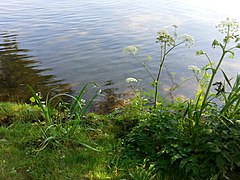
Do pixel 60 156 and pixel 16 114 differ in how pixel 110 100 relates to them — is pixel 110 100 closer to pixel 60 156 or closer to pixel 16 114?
pixel 16 114

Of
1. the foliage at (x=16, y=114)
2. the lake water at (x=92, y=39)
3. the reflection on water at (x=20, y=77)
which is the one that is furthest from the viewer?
the lake water at (x=92, y=39)

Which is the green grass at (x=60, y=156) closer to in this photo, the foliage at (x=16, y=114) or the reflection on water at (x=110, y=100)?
the foliage at (x=16, y=114)

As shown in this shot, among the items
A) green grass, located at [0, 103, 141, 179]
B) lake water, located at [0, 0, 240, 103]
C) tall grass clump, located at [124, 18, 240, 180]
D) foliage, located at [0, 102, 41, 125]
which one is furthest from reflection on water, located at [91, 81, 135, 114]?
tall grass clump, located at [124, 18, 240, 180]

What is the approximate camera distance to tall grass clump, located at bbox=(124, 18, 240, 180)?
9.99 ft

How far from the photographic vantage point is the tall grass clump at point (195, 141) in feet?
9.99

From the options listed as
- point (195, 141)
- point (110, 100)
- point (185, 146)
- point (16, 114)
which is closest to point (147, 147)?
point (185, 146)

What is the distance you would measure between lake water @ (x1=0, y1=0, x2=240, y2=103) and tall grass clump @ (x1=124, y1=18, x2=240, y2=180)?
3222 millimetres

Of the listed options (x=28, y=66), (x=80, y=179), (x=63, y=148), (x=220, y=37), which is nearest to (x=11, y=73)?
(x=28, y=66)

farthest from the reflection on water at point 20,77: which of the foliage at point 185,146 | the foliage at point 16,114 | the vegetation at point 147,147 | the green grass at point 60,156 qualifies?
the foliage at point 185,146

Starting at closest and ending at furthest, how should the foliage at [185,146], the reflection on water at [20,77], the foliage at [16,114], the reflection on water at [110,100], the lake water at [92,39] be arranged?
the foliage at [185,146], the foliage at [16,114], the reflection on water at [110,100], the reflection on water at [20,77], the lake water at [92,39]

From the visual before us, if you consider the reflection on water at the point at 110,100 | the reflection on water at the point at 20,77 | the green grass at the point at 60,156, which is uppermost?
the green grass at the point at 60,156

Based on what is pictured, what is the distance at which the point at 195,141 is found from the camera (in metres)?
3.28

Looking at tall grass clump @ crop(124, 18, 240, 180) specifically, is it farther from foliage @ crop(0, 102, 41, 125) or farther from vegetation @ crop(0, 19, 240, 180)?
foliage @ crop(0, 102, 41, 125)

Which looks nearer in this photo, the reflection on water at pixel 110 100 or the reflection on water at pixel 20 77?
the reflection on water at pixel 110 100
